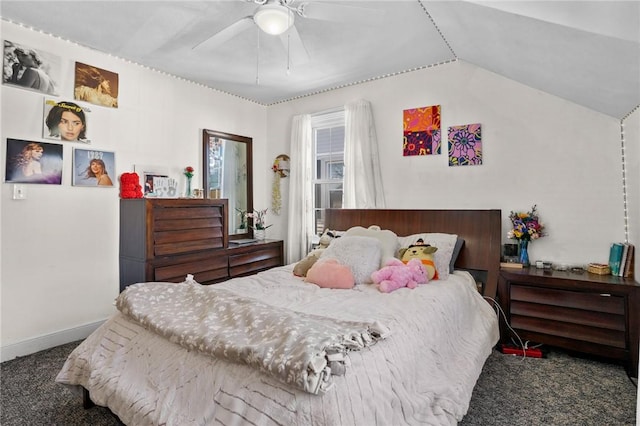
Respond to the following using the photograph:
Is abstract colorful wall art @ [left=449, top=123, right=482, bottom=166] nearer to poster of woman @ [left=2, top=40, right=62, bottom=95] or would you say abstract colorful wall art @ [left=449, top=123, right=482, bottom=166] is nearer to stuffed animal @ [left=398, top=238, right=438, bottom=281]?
stuffed animal @ [left=398, top=238, right=438, bottom=281]

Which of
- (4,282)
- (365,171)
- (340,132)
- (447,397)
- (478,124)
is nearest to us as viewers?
(447,397)

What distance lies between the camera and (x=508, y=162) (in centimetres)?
301

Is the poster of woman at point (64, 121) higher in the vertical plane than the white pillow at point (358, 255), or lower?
higher

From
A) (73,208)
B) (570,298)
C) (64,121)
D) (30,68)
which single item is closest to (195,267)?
(73,208)

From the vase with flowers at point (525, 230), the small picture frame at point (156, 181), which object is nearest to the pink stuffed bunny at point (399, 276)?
the vase with flowers at point (525, 230)

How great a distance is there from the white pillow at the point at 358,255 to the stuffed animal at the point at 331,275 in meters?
0.08

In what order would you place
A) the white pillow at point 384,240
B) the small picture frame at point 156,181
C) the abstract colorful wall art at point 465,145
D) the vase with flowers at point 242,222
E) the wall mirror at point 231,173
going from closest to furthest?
the white pillow at point 384,240 → the abstract colorful wall art at point 465,145 → the small picture frame at point 156,181 → the wall mirror at point 231,173 → the vase with flowers at point 242,222

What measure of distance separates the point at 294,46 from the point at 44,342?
3.25 metres

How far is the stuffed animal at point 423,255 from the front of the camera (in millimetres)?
2564

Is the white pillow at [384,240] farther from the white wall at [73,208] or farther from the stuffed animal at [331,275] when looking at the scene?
the white wall at [73,208]

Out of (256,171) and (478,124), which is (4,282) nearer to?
(256,171)

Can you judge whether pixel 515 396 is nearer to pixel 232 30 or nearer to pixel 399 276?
pixel 399 276

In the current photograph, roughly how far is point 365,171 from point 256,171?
1.68m

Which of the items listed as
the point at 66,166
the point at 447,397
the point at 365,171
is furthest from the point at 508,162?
the point at 66,166
